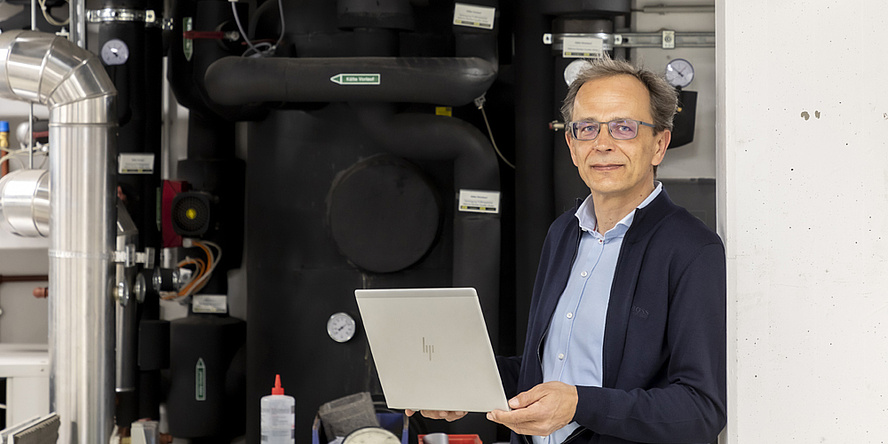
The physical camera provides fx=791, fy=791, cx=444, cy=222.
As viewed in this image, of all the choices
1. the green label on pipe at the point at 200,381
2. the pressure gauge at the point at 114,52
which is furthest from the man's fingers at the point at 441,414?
the pressure gauge at the point at 114,52

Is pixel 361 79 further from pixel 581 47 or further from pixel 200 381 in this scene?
pixel 200 381

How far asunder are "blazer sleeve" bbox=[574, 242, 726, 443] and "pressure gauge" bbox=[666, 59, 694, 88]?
70.0 inches

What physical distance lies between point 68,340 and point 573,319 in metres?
2.20

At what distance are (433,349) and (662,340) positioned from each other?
39cm

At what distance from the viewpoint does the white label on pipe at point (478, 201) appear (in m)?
3.09

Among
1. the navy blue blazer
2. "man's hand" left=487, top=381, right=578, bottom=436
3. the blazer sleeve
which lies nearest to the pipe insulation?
the navy blue blazer

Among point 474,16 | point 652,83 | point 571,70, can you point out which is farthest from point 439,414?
point 474,16

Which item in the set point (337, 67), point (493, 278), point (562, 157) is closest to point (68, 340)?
Result: point (337, 67)

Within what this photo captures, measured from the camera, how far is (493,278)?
10.0 ft

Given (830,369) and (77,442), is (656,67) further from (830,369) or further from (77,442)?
(77,442)

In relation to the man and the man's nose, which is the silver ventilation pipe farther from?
the man's nose

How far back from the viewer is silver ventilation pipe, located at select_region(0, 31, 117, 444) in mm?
2910

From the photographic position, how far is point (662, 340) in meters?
1.34

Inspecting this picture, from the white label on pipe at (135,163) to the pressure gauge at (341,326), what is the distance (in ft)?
3.67
